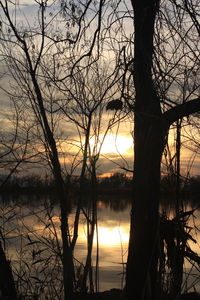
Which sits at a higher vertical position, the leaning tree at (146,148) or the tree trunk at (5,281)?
the leaning tree at (146,148)

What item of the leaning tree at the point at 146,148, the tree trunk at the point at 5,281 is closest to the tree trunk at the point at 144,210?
the leaning tree at the point at 146,148

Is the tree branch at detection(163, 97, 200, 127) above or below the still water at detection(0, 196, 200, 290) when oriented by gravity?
above

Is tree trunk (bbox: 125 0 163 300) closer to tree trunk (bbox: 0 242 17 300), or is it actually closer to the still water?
the still water

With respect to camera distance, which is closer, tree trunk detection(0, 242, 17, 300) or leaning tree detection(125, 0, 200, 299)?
leaning tree detection(125, 0, 200, 299)

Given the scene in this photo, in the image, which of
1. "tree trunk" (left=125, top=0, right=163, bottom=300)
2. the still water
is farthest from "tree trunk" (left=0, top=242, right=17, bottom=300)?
"tree trunk" (left=125, top=0, right=163, bottom=300)

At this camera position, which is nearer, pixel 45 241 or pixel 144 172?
pixel 144 172

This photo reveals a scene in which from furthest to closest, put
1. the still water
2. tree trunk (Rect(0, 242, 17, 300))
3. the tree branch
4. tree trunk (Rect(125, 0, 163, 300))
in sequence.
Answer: the still water
tree trunk (Rect(0, 242, 17, 300))
tree trunk (Rect(125, 0, 163, 300))
the tree branch

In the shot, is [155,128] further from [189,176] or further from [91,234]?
[91,234]

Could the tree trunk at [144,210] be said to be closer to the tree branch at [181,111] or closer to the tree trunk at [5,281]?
the tree branch at [181,111]

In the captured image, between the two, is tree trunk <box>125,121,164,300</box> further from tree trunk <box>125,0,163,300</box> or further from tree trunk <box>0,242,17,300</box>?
tree trunk <box>0,242,17,300</box>

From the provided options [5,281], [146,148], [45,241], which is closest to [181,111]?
[146,148]

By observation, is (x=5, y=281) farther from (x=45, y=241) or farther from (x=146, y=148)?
(x=45, y=241)

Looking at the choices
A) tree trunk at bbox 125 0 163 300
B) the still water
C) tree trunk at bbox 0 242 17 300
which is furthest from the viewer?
the still water

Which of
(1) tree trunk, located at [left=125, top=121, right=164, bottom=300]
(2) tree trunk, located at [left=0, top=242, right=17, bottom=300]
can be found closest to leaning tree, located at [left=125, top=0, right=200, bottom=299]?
(1) tree trunk, located at [left=125, top=121, right=164, bottom=300]
